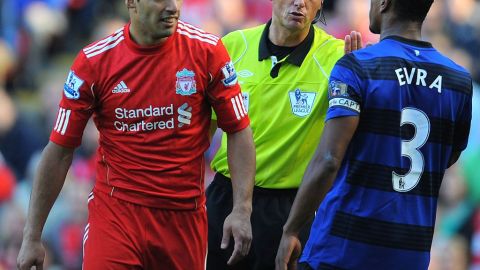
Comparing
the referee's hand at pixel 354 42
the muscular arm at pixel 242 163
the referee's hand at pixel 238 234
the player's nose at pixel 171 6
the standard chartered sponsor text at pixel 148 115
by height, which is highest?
the player's nose at pixel 171 6

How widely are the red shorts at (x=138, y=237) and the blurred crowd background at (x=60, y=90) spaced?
Result: 443cm

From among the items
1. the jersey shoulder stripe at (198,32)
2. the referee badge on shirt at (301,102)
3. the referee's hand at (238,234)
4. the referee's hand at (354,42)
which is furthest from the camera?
the referee badge on shirt at (301,102)

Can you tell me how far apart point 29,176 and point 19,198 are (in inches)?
8.7

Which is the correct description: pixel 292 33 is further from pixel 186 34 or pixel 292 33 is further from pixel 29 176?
pixel 29 176

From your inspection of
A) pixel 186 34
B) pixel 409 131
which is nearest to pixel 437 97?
pixel 409 131

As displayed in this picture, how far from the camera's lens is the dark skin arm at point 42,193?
5586 millimetres

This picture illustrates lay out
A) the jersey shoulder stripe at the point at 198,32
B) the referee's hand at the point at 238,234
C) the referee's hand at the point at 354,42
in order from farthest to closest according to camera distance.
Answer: the referee's hand at the point at 354,42 < the jersey shoulder stripe at the point at 198,32 < the referee's hand at the point at 238,234

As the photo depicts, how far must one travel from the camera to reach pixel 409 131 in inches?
189

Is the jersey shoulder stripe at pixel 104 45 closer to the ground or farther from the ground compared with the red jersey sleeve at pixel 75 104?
farther from the ground

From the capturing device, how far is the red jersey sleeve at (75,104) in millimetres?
5516

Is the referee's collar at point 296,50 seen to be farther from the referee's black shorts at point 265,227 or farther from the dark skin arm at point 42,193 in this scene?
the dark skin arm at point 42,193

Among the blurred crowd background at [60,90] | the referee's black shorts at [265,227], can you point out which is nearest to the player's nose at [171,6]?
the referee's black shorts at [265,227]

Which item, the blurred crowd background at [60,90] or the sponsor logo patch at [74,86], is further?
the blurred crowd background at [60,90]

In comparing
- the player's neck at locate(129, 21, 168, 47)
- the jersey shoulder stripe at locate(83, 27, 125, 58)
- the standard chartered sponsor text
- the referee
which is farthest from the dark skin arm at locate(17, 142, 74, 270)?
the referee
